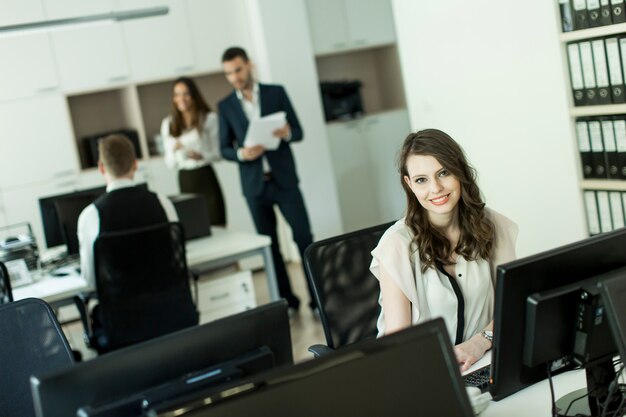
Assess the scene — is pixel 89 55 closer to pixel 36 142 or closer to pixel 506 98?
→ pixel 36 142

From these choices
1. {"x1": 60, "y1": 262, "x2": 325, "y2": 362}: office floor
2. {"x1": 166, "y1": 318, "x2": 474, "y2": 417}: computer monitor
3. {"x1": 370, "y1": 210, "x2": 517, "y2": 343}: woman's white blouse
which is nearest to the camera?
{"x1": 166, "y1": 318, "x2": 474, "y2": 417}: computer monitor

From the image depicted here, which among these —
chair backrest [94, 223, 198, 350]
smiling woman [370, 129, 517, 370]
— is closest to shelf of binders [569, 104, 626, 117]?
smiling woman [370, 129, 517, 370]

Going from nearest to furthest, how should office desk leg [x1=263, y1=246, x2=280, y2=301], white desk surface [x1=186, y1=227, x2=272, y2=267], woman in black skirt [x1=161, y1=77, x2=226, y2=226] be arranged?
white desk surface [x1=186, y1=227, x2=272, y2=267], office desk leg [x1=263, y1=246, x2=280, y2=301], woman in black skirt [x1=161, y1=77, x2=226, y2=226]

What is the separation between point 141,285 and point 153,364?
7.56ft

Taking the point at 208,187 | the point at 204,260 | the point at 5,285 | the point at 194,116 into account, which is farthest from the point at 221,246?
the point at 194,116

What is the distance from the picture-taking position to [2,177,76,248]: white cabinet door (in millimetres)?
6062

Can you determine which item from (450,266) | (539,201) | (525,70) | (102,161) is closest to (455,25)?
(525,70)

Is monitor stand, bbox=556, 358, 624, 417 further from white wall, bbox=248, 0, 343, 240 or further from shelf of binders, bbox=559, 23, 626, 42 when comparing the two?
white wall, bbox=248, 0, 343, 240

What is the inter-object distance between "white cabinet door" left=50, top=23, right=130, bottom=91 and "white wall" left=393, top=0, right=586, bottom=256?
7.75 ft

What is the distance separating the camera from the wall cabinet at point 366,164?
23.7 feet

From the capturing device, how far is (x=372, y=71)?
7.94 meters

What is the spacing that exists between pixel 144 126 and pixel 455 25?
3.23 metres

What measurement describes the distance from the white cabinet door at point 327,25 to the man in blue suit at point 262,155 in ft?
6.06

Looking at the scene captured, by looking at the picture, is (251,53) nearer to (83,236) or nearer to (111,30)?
(111,30)
